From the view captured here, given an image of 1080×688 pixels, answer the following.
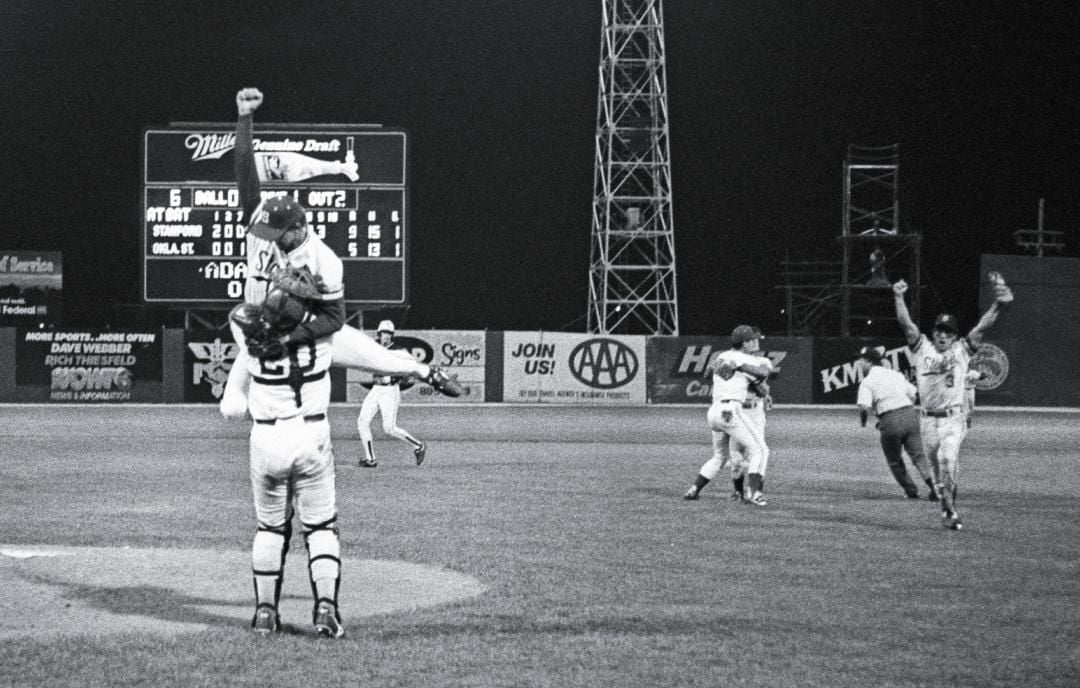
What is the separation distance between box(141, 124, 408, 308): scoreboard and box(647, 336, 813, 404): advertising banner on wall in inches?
432

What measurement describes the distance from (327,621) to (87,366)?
3302 cm

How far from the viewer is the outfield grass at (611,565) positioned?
6949mm

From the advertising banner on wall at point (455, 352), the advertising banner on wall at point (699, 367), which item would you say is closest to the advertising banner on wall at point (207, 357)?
the advertising banner on wall at point (455, 352)

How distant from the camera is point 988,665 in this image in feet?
23.4

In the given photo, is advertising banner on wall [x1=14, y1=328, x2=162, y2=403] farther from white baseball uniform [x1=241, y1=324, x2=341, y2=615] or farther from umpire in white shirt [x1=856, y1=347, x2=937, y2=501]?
white baseball uniform [x1=241, y1=324, x2=341, y2=615]

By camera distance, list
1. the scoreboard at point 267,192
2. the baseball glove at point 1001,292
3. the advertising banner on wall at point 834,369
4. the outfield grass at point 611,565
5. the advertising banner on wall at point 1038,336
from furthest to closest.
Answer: the advertising banner on wall at point 1038,336
the advertising banner on wall at point 834,369
the scoreboard at point 267,192
the baseball glove at point 1001,292
the outfield grass at point 611,565

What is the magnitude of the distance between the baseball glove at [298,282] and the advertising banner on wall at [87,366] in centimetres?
3243

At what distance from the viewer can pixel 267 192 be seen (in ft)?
106

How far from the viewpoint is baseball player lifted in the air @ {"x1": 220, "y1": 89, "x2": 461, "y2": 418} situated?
24.3ft

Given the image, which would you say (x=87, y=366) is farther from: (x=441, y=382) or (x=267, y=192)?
(x=441, y=382)

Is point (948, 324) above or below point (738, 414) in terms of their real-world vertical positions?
above

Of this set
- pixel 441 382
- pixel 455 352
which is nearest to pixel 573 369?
pixel 455 352

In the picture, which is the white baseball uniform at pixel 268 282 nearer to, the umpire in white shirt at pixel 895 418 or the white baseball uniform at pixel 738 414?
the white baseball uniform at pixel 738 414

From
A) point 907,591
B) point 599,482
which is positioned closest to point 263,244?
point 907,591
